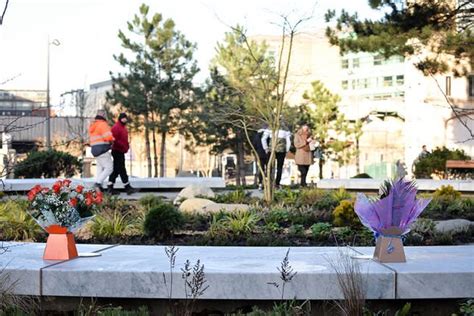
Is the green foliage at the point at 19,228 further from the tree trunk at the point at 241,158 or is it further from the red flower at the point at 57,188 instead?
the tree trunk at the point at 241,158

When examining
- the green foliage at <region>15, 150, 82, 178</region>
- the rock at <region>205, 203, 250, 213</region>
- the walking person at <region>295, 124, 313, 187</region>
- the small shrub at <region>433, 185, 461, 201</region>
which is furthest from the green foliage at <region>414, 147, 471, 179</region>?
the rock at <region>205, 203, 250, 213</region>

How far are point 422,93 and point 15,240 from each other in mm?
35315

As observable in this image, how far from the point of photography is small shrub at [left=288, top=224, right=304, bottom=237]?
905 cm

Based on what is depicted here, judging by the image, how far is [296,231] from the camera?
9188mm

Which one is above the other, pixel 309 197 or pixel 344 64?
pixel 344 64

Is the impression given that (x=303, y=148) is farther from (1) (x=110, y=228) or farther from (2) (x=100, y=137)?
(1) (x=110, y=228)

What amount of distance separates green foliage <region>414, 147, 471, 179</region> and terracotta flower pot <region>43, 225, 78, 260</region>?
2058 centimetres

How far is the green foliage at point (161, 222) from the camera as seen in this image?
28.6 feet

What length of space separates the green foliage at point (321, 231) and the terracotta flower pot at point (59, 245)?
11.1ft

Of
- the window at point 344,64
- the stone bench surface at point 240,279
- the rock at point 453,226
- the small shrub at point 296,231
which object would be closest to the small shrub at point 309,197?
the small shrub at point 296,231

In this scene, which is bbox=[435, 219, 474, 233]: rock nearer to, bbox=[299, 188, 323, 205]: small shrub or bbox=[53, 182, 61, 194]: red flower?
bbox=[299, 188, 323, 205]: small shrub

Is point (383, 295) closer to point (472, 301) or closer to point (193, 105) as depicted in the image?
point (472, 301)

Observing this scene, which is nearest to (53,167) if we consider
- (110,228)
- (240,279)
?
(110,228)

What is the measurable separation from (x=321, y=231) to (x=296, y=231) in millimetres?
348
